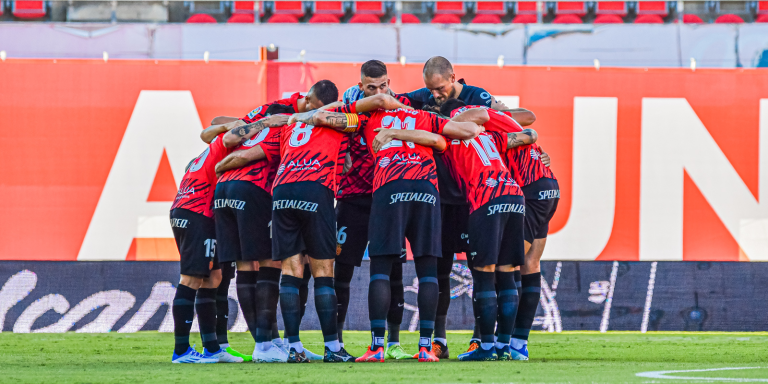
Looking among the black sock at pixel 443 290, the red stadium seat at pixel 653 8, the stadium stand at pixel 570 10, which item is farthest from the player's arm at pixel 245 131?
the red stadium seat at pixel 653 8

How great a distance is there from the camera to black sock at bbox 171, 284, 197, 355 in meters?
6.19

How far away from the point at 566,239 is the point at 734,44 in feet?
17.3

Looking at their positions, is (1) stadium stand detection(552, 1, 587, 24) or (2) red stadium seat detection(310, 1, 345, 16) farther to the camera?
(2) red stadium seat detection(310, 1, 345, 16)

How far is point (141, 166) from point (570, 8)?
924 cm

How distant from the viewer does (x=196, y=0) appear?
55.4ft

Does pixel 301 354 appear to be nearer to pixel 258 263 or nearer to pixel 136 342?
pixel 258 263

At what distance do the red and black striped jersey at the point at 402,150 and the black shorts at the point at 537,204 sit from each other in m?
1.12

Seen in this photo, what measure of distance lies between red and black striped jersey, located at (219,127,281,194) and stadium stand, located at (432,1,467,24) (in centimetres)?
1090

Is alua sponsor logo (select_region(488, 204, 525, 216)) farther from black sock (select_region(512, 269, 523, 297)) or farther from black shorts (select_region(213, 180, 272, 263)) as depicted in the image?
black shorts (select_region(213, 180, 272, 263))

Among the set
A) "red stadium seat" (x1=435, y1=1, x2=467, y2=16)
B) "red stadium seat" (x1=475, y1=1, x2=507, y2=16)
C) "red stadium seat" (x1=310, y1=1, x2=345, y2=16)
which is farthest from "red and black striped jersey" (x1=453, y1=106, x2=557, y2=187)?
"red stadium seat" (x1=310, y1=1, x2=345, y2=16)

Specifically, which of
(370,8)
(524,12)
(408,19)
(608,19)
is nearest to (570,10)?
(608,19)

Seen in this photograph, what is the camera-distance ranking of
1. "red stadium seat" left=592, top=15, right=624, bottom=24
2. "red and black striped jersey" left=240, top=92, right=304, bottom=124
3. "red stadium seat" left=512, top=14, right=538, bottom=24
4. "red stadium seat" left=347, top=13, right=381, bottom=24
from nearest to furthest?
"red and black striped jersey" left=240, top=92, right=304, bottom=124 → "red stadium seat" left=347, top=13, right=381, bottom=24 → "red stadium seat" left=592, top=15, right=624, bottom=24 → "red stadium seat" left=512, top=14, right=538, bottom=24

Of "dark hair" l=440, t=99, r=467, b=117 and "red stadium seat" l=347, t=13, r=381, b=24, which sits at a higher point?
"red stadium seat" l=347, t=13, r=381, b=24

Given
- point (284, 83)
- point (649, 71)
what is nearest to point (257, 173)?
point (284, 83)
